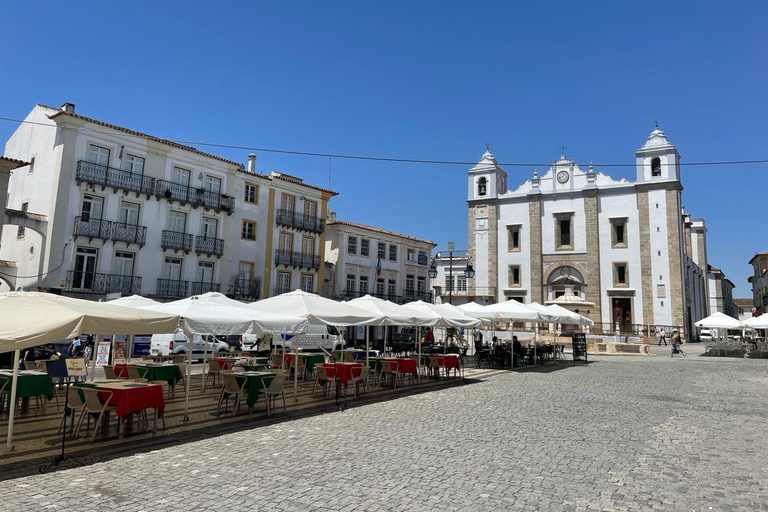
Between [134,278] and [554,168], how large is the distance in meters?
39.5

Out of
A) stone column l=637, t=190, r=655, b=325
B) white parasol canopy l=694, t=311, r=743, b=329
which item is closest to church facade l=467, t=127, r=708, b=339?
stone column l=637, t=190, r=655, b=325

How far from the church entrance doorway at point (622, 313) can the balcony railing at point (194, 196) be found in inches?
1321

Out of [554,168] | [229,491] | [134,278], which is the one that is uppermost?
[554,168]

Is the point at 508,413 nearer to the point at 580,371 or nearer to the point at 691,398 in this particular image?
the point at 691,398

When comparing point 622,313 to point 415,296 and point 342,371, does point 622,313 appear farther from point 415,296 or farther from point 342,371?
point 342,371

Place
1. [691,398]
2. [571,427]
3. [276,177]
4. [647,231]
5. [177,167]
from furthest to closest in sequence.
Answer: [647,231], [276,177], [177,167], [691,398], [571,427]

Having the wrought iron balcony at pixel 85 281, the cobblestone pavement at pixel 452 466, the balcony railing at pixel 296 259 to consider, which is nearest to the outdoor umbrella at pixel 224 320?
the cobblestone pavement at pixel 452 466

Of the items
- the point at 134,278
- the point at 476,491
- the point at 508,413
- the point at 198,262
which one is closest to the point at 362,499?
the point at 476,491

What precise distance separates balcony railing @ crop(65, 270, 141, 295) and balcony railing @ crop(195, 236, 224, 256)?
158 inches

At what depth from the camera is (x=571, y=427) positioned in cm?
887

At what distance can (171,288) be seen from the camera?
28703 mm

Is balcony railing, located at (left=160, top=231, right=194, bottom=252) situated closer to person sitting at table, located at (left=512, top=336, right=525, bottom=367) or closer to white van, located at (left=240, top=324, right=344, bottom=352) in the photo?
white van, located at (left=240, top=324, right=344, bottom=352)

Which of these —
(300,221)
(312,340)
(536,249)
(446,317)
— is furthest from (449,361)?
(536,249)

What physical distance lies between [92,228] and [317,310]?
1979cm
